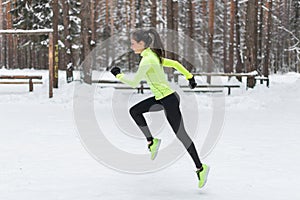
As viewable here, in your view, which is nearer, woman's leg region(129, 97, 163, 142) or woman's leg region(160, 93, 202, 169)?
woman's leg region(160, 93, 202, 169)

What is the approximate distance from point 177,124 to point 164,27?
140ft

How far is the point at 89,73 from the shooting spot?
1962 cm

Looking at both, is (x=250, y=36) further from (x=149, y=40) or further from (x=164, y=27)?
(x=164, y=27)

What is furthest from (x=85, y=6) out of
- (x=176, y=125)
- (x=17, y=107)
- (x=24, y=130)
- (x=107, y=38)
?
(x=107, y=38)

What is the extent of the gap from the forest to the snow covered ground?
8.89 meters

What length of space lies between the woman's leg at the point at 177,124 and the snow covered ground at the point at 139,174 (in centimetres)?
44

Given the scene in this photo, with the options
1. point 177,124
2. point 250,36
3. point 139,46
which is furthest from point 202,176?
point 250,36

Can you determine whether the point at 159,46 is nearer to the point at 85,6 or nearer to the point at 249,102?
the point at 249,102

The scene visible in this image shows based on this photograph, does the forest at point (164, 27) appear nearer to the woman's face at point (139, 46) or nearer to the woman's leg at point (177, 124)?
the woman's face at point (139, 46)

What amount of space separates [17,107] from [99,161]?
27.9 ft

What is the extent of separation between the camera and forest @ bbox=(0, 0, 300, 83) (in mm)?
22141

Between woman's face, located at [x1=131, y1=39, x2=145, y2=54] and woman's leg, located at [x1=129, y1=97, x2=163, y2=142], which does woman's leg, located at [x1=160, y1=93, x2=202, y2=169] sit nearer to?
Result: woman's leg, located at [x1=129, y1=97, x2=163, y2=142]

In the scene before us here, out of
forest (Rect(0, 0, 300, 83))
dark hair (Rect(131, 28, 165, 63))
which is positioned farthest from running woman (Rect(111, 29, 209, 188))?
forest (Rect(0, 0, 300, 83))

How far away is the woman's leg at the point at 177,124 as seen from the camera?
4.98 m
